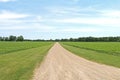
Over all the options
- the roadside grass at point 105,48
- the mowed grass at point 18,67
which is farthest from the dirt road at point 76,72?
the roadside grass at point 105,48

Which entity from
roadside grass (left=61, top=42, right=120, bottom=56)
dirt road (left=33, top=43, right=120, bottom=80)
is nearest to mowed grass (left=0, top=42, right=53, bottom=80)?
dirt road (left=33, top=43, right=120, bottom=80)

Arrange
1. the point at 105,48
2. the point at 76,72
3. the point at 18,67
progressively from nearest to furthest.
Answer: the point at 76,72
the point at 18,67
the point at 105,48

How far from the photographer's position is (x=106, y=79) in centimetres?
1562

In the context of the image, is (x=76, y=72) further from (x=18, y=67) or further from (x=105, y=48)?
(x=105, y=48)

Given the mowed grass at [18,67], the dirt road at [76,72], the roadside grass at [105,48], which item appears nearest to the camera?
the dirt road at [76,72]

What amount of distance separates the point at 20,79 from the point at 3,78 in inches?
45.5

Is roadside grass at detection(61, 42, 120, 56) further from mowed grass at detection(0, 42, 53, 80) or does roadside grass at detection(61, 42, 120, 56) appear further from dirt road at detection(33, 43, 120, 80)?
dirt road at detection(33, 43, 120, 80)

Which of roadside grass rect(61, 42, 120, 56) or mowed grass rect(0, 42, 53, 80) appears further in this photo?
roadside grass rect(61, 42, 120, 56)

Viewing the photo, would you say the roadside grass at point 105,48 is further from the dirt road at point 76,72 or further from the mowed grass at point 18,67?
the dirt road at point 76,72

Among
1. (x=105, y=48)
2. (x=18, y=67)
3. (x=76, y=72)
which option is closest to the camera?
(x=76, y=72)

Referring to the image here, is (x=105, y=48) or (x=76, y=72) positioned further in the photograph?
(x=105, y=48)

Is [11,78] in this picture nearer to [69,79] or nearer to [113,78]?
[69,79]

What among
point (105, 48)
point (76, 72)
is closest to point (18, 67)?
point (76, 72)

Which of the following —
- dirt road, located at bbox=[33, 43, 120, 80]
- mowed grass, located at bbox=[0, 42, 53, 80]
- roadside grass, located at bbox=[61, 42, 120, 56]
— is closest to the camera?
dirt road, located at bbox=[33, 43, 120, 80]
